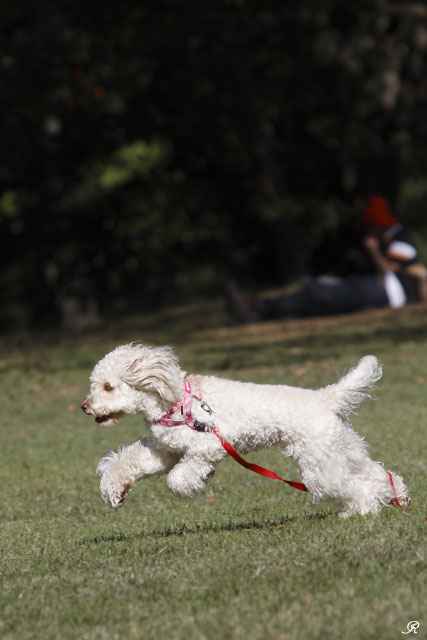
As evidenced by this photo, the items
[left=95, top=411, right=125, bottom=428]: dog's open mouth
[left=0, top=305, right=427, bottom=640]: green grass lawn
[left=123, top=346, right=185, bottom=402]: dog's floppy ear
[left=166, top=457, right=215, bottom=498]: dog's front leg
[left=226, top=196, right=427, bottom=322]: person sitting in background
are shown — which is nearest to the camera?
[left=0, top=305, right=427, bottom=640]: green grass lawn

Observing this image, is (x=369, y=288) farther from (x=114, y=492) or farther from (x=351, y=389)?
(x=114, y=492)

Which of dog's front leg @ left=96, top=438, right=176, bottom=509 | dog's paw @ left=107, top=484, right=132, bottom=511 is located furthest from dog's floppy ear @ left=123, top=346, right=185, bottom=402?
dog's paw @ left=107, top=484, right=132, bottom=511

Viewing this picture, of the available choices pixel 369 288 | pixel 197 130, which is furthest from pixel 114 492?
pixel 197 130

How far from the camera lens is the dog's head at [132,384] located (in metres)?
5.86

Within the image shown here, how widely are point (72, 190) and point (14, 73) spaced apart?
24.8ft

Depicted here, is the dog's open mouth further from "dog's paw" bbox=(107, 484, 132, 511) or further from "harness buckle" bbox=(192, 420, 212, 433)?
"harness buckle" bbox=(192, 420, 212, 433)

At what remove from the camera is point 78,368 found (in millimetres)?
16297

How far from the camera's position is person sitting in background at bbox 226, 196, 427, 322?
17844 mm

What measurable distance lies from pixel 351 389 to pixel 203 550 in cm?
134

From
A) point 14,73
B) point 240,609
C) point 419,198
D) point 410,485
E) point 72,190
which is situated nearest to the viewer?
point 240,609

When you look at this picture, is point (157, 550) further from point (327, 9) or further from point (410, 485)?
point (327, 9)

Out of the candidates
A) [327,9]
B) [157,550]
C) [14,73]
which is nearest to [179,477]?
[157,550]

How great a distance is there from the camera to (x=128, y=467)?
5.89 metres

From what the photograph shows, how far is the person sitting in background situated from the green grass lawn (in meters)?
5.73
